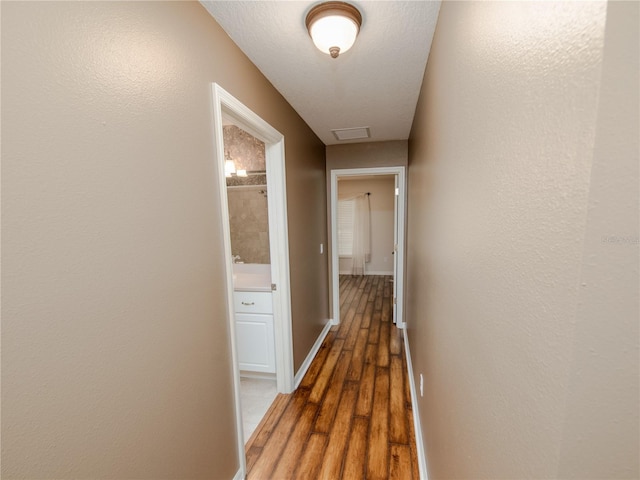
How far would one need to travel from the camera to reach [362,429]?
6.06 feet

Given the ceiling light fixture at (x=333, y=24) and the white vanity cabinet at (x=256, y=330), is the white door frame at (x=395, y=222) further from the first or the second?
the ceiling light fixture at (x=333, y=24)

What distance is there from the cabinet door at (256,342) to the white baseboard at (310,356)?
236 millimetres

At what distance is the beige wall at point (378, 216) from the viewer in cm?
625

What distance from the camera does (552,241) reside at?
1.26ft

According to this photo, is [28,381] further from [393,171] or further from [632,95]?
[393,171]

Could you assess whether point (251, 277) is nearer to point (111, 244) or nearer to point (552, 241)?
point (111, 244)

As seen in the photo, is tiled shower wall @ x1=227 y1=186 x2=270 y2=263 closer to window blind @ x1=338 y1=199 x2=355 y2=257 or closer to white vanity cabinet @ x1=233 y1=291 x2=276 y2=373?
white vanity cabinet @ x1=233 y1=291 x2=276 y2=373

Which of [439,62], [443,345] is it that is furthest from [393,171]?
[443,345]

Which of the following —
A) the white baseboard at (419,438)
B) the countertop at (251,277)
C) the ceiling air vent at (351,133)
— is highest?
the ceiling air vent at (351,133)

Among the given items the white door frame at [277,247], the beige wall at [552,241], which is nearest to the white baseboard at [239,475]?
the white door frame at [277,247]

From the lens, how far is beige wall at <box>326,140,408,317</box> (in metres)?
3.20

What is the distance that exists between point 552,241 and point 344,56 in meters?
1.56

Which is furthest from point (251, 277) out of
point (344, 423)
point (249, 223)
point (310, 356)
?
point (344, 423)

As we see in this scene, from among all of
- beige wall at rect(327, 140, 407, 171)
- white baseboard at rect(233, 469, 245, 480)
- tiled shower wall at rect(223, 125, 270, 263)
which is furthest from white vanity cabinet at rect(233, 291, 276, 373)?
beige wall at rect(327, 140, 407, 171)
